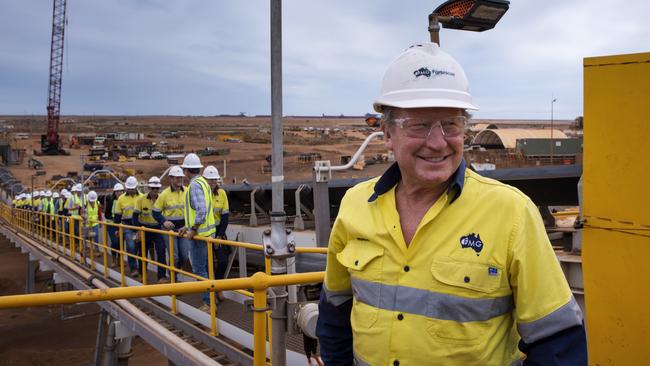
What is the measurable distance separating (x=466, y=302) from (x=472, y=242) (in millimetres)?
170

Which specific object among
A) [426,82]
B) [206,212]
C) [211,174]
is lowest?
[206,212]

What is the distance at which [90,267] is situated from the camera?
10781 millimetres

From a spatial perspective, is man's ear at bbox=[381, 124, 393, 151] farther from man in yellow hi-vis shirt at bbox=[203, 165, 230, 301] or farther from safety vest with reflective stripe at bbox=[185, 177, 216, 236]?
man in yellow hi-vis shirt at bbox=[203, 165, 230, 301]

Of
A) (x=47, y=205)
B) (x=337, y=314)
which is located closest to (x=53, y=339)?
(x=47, y=205)

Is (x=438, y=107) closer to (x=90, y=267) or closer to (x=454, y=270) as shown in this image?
(x=454, y=270)

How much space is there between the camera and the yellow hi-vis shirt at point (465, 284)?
143 centimetres

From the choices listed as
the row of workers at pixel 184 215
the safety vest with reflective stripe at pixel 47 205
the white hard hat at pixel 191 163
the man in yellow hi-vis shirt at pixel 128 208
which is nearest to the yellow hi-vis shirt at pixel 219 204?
the row of workers at pixel 184 215

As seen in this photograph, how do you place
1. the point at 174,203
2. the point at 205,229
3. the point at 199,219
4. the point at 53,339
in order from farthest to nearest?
the point at 53,339 → the point at 174,203 → the point at 205,229 → the point at 199,219

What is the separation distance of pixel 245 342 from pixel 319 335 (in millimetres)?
3444

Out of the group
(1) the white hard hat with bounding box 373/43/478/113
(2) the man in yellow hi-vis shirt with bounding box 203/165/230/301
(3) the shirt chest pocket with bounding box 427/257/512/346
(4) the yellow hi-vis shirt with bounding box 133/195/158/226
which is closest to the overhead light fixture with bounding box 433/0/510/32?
(1) the white hard hat with bounding box 373/43/478/113

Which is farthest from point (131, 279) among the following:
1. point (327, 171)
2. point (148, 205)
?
point (327, 171)

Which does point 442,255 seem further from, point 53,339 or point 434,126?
point 53,339

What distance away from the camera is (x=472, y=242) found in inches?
59.4

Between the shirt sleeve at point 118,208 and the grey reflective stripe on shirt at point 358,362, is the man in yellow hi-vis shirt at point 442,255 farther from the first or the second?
the shirt sleeve at point 118,208
